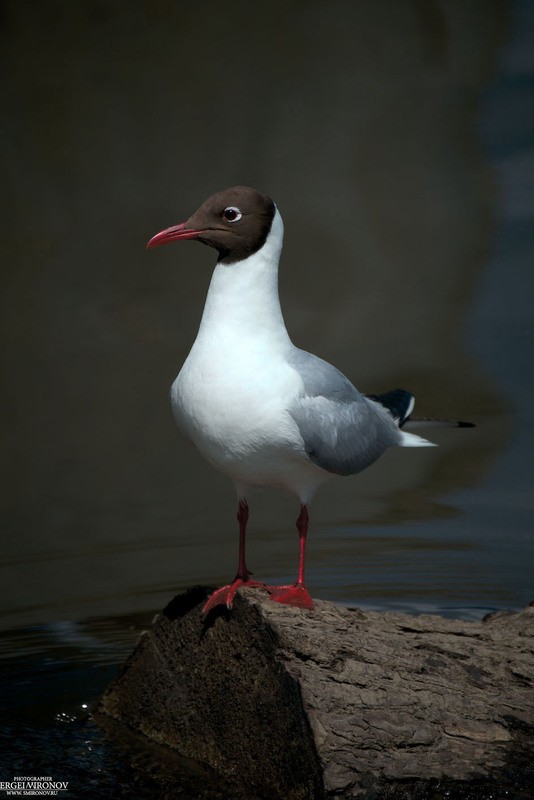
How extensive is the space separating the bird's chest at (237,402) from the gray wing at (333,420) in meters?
0.07

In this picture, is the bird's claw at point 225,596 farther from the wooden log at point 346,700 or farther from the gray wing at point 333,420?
the gray wing at point 333,420

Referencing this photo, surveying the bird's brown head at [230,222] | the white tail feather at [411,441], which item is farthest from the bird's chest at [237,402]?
the white tail feather at [411,441]

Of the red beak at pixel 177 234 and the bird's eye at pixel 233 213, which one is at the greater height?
the bird's eye at pixel 233 213

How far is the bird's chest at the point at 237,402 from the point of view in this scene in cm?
384

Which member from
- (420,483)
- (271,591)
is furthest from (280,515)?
(271,591)

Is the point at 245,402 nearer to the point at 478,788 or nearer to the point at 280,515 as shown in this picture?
the point at 478,788

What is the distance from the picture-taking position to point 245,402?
384cm

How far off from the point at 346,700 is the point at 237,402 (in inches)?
37.1

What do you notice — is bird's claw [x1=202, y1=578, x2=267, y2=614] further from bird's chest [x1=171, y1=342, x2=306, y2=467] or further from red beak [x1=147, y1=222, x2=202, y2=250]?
red beak [x1=147, y1=222, x2=202, y2=250]

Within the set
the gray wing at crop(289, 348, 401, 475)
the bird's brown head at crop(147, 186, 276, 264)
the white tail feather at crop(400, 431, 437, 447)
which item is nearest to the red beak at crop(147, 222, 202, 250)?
the bird's brown head at crop(147, 186, 276, 264)

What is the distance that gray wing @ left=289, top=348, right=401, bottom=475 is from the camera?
3951mm

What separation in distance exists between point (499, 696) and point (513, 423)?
4281 mm

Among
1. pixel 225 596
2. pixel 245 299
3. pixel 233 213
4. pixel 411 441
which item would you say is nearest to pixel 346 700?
pixel 225 596

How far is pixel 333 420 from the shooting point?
4.09 meters
